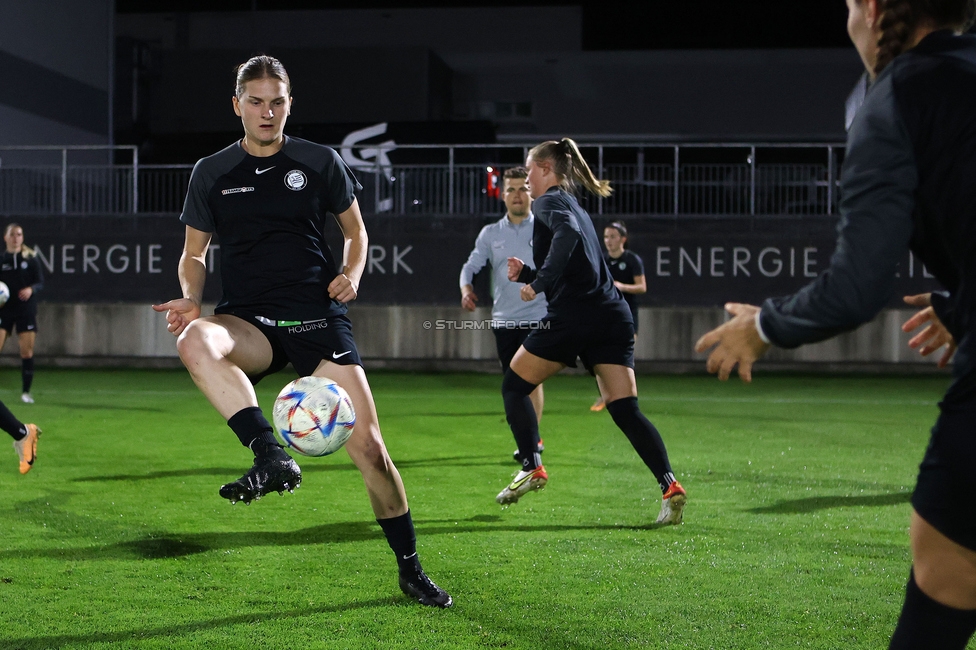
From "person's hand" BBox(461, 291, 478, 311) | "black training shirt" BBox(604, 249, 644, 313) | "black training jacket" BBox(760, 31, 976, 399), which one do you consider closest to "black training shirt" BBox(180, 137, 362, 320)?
"black training jacket" BBox(760, 31, 976, 399)

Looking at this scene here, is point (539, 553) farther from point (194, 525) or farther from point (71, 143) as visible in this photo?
point (71, 143)

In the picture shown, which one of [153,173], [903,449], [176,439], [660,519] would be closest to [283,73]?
[660,519]

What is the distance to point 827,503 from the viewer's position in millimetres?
6234

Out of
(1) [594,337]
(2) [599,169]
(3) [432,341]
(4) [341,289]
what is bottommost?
(3) [432,341]

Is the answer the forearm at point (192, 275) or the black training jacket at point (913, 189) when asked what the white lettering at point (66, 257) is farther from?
the black training jacket at point (913, 189)

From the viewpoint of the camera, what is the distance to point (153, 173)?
1911 cm

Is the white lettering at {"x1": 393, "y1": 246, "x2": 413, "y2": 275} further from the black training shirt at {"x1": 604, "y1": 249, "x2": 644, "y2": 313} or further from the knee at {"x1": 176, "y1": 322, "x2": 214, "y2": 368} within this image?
the knee at {"x1": 176, "y1": 322, "x2": 214, "y2": 368}

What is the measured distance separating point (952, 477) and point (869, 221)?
19.7 inches

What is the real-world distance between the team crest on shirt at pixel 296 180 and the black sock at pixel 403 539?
1359 mm

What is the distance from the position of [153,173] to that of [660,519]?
625 inches

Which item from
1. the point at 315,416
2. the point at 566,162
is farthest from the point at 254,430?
the point at 566,162

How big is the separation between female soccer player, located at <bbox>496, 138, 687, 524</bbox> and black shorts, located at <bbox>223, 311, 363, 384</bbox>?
5.51ft

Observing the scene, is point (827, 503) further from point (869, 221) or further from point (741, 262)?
point (741, 262)

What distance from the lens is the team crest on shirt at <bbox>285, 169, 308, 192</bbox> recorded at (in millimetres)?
4094
